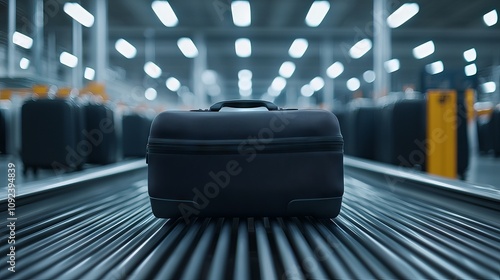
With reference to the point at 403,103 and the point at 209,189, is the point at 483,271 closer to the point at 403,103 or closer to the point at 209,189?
the point at 209,189

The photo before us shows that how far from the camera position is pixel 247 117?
3.97ft

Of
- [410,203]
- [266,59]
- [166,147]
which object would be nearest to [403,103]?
[410,203]

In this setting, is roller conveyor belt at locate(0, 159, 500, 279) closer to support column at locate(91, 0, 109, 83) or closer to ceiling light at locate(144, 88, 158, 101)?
support column at locate(91, 0, 109, 83)

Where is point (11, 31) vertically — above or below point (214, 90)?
below

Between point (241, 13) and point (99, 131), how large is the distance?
6072 mm

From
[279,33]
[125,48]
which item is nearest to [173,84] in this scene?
[125,48]

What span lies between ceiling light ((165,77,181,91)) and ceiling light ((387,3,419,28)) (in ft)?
38.9

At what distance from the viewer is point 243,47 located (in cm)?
1221

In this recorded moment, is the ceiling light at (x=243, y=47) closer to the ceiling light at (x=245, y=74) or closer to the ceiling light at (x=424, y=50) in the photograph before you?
the ceiling light at (x=245, y=74)

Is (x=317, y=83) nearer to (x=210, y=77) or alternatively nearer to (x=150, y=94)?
(x=210, y=77)

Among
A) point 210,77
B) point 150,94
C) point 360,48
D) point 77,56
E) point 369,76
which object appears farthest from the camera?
point 150,94

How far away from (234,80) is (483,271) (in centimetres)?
1831

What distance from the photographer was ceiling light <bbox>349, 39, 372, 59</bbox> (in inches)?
463

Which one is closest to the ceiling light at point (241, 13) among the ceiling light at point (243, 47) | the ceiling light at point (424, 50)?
the ceiling light at point (243, 47)
